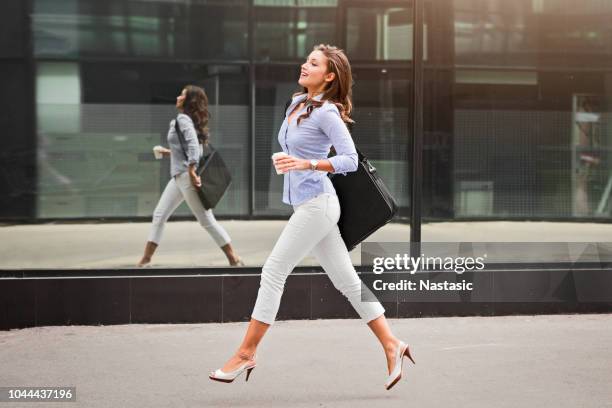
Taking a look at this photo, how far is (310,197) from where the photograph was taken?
5.95m

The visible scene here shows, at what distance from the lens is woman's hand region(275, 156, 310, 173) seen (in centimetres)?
556

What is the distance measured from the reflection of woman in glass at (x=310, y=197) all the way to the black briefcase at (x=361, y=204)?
0.30 feet

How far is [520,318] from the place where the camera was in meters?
8.48

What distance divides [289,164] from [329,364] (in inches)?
66.7

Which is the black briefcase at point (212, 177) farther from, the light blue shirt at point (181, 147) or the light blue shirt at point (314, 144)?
the light blue shirt at point (314, 144)

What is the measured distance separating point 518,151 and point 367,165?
332 centimetres

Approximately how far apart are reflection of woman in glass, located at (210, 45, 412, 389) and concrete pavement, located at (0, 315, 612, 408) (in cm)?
27

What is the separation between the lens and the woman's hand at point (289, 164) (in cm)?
556

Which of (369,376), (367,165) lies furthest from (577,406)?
(367,165)

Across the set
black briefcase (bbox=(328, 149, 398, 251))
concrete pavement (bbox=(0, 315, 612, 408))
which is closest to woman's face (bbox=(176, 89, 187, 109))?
concrete pavement (bbox=(0, 315, 612, 408))

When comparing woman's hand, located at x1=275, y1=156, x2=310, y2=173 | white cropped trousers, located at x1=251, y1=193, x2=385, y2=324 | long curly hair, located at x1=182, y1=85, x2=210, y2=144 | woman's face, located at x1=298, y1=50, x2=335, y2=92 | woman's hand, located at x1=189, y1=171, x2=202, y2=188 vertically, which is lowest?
white cropped trousers, located at x1=251, y1=193, x2=385, y2=324
